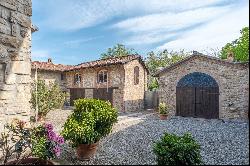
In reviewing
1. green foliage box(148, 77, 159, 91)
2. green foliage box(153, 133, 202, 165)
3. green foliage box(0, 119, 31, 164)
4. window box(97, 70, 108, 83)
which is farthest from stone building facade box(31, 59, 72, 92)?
green foliage box(153, 133, 202, 165)

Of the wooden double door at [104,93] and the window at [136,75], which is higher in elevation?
the window at [136,75]

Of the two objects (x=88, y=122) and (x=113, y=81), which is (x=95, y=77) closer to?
(x=113, y=81)

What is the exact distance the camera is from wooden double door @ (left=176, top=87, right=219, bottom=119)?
49.5 feet

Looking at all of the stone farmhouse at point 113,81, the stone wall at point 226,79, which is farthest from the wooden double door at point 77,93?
the stone wall at point 226,79

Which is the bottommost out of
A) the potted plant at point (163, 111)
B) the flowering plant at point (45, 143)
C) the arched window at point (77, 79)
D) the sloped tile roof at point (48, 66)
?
the potted plant at point (163, 111)

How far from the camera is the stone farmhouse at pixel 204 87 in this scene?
1434 centimetres

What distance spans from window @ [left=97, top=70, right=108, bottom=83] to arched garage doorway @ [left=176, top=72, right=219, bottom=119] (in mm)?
7421

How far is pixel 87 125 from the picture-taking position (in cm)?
661

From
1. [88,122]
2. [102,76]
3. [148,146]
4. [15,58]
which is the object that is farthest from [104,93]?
[15,58]

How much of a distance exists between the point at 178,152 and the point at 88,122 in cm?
318

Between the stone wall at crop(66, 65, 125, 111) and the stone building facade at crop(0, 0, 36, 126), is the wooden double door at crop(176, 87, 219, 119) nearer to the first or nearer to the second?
the stone wall at crop(66, 65, 125, 111)

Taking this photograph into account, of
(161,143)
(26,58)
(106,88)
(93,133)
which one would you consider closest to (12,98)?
(26,58)

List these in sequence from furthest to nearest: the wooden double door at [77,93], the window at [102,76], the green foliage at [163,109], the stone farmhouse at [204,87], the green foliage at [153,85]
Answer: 1. the green foliage at [153,85]
2. the wooden double door at [77,93]
3. the window at [102,76]
4. the green foliage at [163,109]
5. the stone farmhouse at [204,87]

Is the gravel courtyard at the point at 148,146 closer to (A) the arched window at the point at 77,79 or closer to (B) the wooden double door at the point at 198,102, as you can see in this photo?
(B) the wooden double door at the point at 198,102
